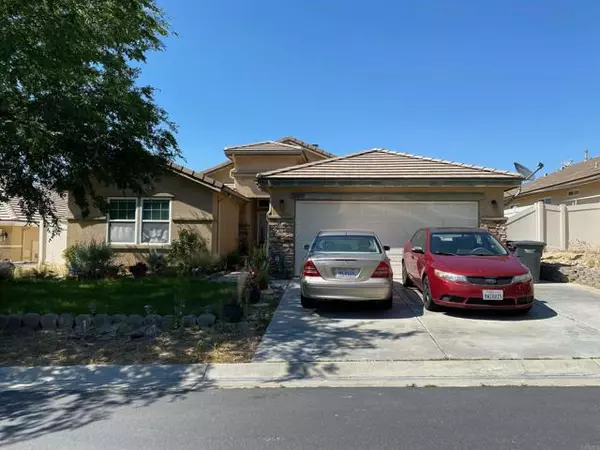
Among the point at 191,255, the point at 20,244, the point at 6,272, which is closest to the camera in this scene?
the point at 6,272

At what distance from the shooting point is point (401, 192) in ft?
44.3

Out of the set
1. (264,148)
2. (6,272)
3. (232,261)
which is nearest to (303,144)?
(264,148)

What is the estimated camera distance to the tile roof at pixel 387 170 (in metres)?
13.2

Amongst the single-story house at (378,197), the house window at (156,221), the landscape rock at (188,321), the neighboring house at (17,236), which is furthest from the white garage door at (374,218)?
the neighboring house at (17,236)

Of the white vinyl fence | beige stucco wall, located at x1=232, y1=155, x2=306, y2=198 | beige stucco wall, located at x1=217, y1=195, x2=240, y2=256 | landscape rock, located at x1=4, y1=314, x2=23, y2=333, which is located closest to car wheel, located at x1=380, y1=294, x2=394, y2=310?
landscape rock, located at x1=4, y1=314, x2=23, y2=333

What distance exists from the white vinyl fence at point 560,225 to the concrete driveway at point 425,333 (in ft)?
21.9

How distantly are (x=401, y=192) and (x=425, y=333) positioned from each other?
677 cm

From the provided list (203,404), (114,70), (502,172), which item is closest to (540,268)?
(502,172)

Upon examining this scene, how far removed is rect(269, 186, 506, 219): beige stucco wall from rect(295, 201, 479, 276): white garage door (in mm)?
321

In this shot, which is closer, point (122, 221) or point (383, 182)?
point (383, 182)

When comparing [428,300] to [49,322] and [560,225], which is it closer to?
[49,322]

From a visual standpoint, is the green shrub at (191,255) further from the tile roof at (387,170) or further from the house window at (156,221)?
the tile roof at (387,170)

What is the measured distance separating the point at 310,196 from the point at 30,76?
7.72 metres

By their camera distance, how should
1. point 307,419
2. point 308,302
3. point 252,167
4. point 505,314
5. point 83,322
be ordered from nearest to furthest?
point 307,419 < point 83,322 < point 505,314 < point 308,302 < point 252,167
